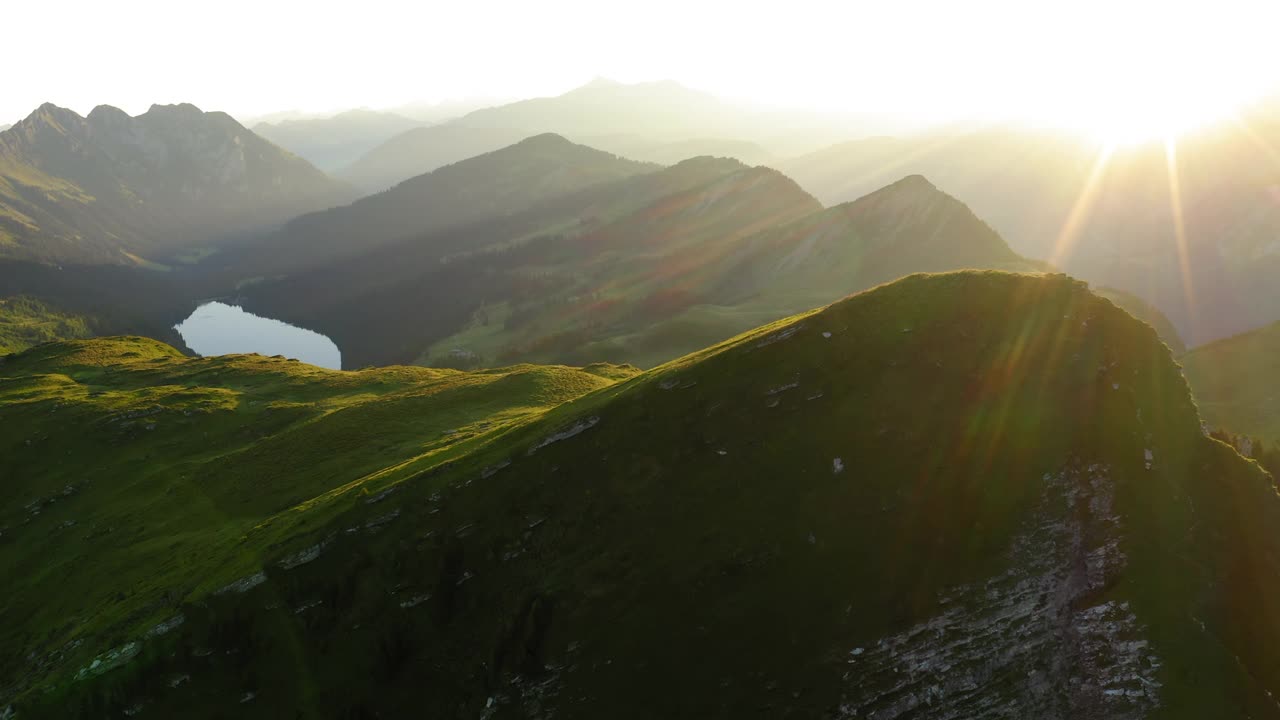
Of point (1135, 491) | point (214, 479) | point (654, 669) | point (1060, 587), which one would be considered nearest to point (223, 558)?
point (214, 479)

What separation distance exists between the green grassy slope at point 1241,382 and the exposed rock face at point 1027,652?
449ft

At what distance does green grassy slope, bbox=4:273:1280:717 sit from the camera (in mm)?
31188

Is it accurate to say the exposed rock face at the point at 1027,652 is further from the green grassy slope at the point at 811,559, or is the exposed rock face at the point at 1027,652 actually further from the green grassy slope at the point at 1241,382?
the green grassy slope at the point at 1241,382

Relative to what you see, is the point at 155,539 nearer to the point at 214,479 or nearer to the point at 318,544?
the point at 214,479

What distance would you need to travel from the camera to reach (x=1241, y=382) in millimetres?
161250

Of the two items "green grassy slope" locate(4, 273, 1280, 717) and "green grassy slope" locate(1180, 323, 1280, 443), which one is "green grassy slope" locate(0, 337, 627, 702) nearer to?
"green grassy slope" locate(4, 273, 1280, 717)

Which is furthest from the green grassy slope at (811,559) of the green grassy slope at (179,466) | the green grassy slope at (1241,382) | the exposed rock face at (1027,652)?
the green grassy slope at (1241,382)

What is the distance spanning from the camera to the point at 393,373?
114 m

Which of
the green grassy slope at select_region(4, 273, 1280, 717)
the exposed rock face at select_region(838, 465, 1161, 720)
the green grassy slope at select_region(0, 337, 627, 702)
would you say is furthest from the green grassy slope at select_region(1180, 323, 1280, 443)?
the green grassy slope at select_region(0, 337, 627, 702)

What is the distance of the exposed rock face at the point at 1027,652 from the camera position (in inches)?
1188

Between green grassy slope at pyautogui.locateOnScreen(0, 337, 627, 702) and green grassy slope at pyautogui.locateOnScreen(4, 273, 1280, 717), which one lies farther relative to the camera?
green grassy slope at pyautogui.locateOnScreen(0, 337, 627, 702)

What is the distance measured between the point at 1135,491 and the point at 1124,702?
424 inches

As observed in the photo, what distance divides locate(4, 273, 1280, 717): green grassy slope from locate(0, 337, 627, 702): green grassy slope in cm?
373

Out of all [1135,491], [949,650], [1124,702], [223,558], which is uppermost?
[223,558]
